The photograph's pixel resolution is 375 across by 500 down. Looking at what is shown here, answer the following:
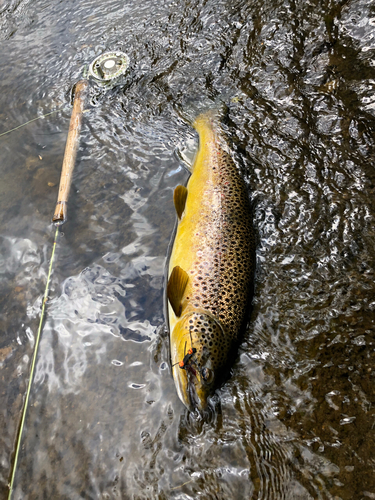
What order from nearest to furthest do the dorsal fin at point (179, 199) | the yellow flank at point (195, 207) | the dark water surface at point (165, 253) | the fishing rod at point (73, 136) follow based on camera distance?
the dark water surface at point (165, 253), the fishing rod at point (73, 136), the yellow flank at point (195, 207), the dorsal fin at point (179, 199)

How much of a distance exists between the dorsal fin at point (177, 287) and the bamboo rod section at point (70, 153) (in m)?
1.32

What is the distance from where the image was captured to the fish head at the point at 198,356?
2.66 meters

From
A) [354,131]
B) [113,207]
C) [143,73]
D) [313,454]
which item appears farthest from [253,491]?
[143,73]

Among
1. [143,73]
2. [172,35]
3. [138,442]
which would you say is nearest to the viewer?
[138,442]

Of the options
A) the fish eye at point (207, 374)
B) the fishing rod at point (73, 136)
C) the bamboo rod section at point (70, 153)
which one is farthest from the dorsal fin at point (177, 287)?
the bamboo rod section at point (70, 153)

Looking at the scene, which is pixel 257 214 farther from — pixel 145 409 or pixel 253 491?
pixel 253 491

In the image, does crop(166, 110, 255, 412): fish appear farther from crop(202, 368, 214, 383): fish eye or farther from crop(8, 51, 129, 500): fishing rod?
crop(8, 51, 129, 500): fishing rod

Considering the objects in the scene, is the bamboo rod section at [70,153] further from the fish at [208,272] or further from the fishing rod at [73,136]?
the fish at [208,272]

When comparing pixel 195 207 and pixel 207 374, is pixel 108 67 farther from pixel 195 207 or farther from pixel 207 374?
pixel 207 374

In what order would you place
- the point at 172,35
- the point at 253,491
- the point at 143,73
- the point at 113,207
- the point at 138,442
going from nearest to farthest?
1. the point at 253,491
2. the point at 138,442
3. the point at 113,207
4. the point at 143,73
5. the point at 172,35

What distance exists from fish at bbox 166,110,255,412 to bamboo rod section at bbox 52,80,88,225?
3.49ft

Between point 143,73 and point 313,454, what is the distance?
4320mm

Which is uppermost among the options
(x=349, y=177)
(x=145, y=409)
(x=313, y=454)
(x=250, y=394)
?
(x=349, y=177)

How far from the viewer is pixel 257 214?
142 inches
